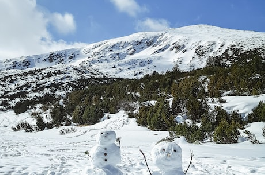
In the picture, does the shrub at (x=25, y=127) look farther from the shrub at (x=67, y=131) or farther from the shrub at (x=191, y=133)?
the shrub at (x=191, y=133)

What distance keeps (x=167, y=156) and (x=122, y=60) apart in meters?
79.3

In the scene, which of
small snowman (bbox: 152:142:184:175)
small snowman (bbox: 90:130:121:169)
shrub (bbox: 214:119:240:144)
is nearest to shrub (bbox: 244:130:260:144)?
shrub (bbox: 214:119:240:144)

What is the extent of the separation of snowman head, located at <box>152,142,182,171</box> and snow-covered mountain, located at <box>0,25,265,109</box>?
3511cm

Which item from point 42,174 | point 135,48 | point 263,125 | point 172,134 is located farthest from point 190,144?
point 135,48

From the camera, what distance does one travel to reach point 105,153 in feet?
14.4

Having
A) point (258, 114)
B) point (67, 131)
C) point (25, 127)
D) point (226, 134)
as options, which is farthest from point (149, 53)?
point (226, 134)

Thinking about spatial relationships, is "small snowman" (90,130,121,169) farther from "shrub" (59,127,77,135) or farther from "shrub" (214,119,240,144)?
"shrub" (59,127,77,135)

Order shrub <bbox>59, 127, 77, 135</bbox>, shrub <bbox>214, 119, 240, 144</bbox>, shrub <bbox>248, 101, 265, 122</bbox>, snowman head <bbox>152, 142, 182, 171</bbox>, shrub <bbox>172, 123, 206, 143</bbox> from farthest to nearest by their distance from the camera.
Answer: shrub <bbox>59, 127, 77, 135</bbox> → shrub <bbox>248, 101, 265, 122</bbox> → shrub <bbox>172, 123, 206, 143</bbox> → shrub <bbox>214, 119, 240, 144</bbox> → snowman head <bbox>152, 142, 182, 171</bbox>

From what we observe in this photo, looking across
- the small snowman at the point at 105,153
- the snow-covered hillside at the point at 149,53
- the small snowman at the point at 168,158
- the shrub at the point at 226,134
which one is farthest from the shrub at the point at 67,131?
the snow-covered hillside at the point at 149,53

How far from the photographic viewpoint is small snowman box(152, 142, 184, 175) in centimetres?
336

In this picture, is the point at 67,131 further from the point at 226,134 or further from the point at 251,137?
the point at 251,137

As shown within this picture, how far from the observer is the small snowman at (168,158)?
11.0 feet

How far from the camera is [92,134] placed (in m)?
14.1

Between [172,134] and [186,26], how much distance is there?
398ft
